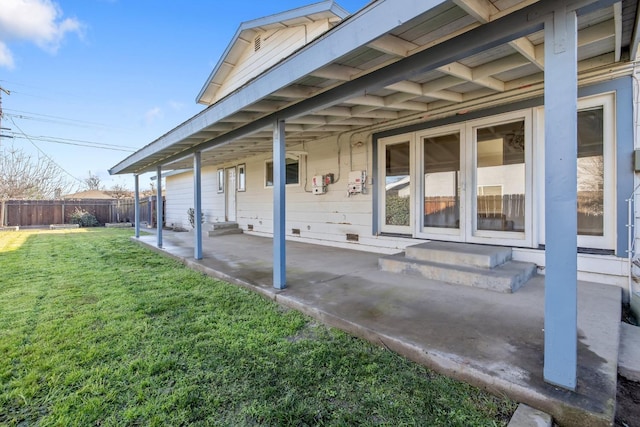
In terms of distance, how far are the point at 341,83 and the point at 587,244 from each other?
328 centimetres

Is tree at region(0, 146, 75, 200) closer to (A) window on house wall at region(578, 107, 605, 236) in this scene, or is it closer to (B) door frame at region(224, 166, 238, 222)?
(B) door frame at region(224, 166, 238, 222)

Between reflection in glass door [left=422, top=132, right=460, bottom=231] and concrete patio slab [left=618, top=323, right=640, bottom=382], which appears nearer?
concrete patio slab [left=618, top=323, right=640, bottom=382]

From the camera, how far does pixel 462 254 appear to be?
369 centimetres

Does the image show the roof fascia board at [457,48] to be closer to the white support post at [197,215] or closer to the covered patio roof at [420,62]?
the covered patio roof at [420,62]

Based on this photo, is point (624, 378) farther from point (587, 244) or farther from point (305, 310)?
point (305, 310)

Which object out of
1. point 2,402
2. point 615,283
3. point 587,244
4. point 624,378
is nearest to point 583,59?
point 587,244

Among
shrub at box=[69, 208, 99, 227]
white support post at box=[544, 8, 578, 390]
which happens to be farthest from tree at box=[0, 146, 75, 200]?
white support post at box=[544, 8, 578, 390]

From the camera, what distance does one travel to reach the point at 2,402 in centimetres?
172

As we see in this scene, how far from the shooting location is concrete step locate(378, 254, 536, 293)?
10.5 feet

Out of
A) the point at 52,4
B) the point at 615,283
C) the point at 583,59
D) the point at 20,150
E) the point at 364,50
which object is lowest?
the point at 615,283

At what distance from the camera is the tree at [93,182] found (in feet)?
104

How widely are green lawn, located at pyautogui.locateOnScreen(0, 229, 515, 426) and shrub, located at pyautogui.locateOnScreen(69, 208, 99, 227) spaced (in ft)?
45.3

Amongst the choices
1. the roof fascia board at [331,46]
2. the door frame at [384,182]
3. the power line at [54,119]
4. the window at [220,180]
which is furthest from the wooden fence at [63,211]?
the roof fascia board at [331,46]

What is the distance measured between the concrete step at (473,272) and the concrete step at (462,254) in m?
0.06
